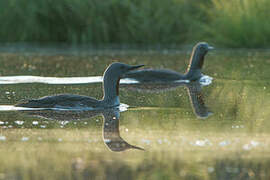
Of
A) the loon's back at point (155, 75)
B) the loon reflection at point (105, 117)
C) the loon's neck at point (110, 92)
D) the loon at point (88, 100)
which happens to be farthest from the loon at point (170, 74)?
the loon reflection at point (105, 117)

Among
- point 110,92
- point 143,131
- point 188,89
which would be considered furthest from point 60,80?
point 143,131

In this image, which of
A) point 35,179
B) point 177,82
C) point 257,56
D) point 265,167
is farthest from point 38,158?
point 257,56

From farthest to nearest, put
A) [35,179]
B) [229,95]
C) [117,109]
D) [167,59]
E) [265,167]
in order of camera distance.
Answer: [167,59], [229,95], [117,109], [265,167], [35,179]

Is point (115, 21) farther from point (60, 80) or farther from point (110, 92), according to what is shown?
point (110, 92)

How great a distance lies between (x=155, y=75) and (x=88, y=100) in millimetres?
3358

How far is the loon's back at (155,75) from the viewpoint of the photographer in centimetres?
1148

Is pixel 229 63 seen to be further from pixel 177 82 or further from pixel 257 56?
pixel 177 82

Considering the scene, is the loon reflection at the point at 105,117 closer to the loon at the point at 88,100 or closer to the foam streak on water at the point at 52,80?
the loon at the point at 88,100

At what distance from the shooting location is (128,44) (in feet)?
61.5

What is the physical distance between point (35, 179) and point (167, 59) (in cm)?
1038

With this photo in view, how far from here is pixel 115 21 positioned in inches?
743

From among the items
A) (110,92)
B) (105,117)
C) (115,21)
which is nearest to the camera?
(105,117)

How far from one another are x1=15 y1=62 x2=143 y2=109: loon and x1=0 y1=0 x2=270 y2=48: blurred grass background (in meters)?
9.45

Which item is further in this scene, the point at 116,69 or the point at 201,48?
the point at 201,48
